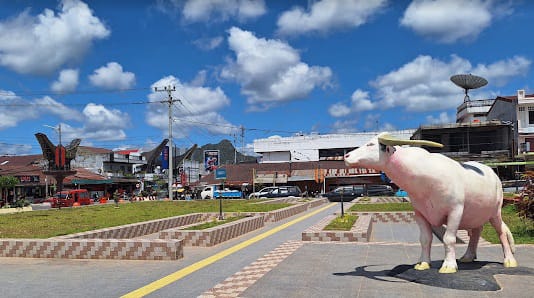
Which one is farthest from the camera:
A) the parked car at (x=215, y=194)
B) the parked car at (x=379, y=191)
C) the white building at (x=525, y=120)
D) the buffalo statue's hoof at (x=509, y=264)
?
the parked car at (x=215, y=194)

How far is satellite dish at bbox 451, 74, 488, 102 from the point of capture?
46.4m

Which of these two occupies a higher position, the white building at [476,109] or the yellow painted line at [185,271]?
the white building at [476,109]

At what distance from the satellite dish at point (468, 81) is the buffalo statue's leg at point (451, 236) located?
4353 centimetres

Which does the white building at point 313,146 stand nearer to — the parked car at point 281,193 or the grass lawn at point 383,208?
the parked car at point 281,193

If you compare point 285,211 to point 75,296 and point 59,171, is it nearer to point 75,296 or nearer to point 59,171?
point 75,296

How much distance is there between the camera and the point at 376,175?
45812mm

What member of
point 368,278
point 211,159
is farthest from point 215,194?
point 368,278

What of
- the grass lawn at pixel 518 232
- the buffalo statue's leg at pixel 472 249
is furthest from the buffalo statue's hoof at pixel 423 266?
the grass lawn at pixel 518 232

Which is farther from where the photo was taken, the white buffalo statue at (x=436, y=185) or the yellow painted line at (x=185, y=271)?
the yellow painted line at (x=185, y=271)

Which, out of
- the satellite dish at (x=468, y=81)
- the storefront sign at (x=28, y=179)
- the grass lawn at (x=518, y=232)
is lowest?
the grass lawn at (x=518, y=232)

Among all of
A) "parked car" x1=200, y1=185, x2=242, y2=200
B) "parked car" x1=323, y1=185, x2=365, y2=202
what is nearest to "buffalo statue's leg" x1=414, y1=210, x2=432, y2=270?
"parked car" x1=323, y1=185, x2=365, y2=202

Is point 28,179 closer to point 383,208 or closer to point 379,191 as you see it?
point 379,191

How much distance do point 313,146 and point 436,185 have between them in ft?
171

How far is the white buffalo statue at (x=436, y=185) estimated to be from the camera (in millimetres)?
6652
